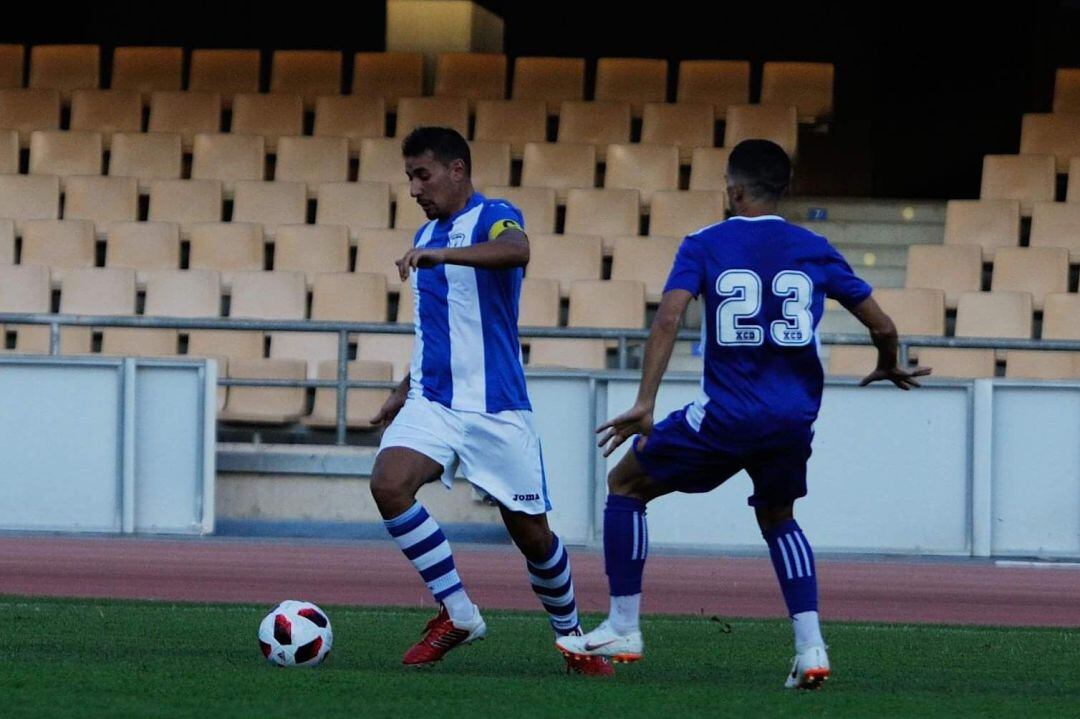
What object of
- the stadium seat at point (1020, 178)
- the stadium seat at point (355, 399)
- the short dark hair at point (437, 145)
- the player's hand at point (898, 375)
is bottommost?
the stadium seat at point (355, 399)

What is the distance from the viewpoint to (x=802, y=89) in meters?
15.6

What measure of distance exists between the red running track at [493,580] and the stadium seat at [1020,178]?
15.0 ft

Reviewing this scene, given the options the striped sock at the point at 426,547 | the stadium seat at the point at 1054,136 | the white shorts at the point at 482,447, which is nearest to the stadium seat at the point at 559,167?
the stadium seat at the point at 1054,136

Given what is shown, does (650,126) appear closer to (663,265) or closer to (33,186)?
(663,265)

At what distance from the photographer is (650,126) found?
1513 cm

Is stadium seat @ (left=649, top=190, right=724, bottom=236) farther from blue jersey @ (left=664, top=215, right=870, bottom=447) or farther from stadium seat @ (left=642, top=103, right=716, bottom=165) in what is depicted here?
blue jersey @ (left=664, top=215, right=870, bottom=447)

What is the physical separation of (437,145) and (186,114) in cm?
1021

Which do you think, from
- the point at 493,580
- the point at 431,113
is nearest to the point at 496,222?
Answer: the point at 493,580

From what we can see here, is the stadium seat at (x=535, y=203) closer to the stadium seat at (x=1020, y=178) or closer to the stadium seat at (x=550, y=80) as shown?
the stadium seat at (x=550, y=80)

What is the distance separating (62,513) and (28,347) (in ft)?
6.70

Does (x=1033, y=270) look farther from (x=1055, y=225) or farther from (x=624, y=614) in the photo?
A: (x=624, y=614)

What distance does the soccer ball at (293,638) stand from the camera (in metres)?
5.81

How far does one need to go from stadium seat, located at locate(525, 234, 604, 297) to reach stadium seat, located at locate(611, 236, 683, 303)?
147 mm

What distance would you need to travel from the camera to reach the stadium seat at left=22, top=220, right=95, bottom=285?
13875 millimetres
